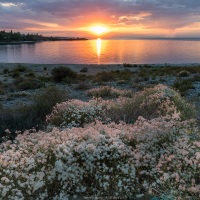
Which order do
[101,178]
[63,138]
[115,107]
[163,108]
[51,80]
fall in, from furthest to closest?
[51,80], [115,107], [163,108], [63,138], [101,178]

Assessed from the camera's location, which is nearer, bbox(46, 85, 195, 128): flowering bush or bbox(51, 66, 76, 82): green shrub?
bbox(46, 85, 195, 128): flowering bush

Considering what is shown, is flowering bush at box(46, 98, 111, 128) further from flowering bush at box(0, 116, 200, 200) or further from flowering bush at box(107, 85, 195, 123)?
flowering bush at box(0, 116, 200, 200)

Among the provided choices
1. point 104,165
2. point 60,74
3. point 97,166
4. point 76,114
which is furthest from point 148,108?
point 60,74

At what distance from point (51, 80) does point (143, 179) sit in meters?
19.5

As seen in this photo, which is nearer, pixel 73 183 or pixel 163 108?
pixel 73 183

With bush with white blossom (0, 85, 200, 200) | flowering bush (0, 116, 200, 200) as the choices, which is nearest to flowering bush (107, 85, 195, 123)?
bush with white blossom (0, 85, 200, 200)

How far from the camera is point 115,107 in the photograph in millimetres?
9656

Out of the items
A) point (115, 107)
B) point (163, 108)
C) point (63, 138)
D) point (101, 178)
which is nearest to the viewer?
point (101, 178)

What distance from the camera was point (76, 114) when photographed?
852cm

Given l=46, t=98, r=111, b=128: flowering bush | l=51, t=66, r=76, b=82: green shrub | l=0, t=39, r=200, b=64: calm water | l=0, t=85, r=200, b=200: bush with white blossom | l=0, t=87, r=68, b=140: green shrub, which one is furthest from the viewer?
l=0, t=39, r=200, b=64: calm water

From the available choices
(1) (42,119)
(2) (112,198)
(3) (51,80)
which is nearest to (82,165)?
(2) (112,198)

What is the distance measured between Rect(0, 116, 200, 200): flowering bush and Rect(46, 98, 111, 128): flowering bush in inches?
125

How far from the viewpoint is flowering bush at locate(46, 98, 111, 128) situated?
8.49 metres

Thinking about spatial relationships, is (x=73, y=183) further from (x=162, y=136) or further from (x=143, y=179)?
(x=162, y=136)
